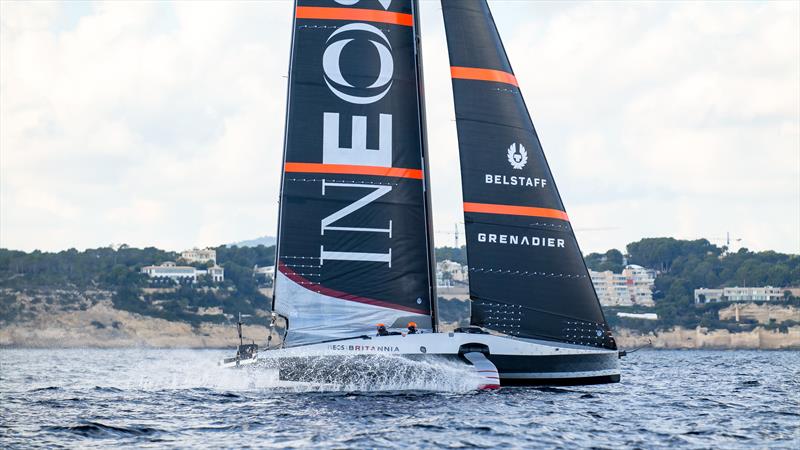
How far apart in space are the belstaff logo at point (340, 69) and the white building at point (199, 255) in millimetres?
149869

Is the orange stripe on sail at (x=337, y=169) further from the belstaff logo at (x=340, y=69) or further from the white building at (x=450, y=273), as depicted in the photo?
the white building at (x=450, y=273)

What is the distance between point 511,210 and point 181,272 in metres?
143

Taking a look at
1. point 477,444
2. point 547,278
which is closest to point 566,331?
point 547,278

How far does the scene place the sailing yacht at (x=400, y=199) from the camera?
29453 mm

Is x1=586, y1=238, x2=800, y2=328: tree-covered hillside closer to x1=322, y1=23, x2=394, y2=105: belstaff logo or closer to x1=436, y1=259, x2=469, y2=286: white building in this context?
x1=436, y1=259, x2=469, y2=286: white building

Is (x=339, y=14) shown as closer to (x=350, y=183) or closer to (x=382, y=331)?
(x=350, y=183)

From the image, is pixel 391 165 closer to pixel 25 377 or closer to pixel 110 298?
pixel 25 377

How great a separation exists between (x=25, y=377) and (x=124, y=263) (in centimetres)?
13503

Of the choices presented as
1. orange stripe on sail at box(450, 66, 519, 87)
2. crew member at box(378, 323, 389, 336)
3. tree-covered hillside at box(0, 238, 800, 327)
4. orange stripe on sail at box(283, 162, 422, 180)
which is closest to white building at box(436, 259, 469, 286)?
tree-covered hillside at box(0, 238, 800, 327)

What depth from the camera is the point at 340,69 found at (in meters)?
30.0

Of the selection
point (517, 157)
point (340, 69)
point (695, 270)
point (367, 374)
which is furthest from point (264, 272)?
point (367, 374)

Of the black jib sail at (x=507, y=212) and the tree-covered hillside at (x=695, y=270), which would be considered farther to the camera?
the tree-covered hillside at (x=695, y=270)

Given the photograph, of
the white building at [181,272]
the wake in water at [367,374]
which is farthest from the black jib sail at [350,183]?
the white building at [181,272]

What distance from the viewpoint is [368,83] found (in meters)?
30.1
